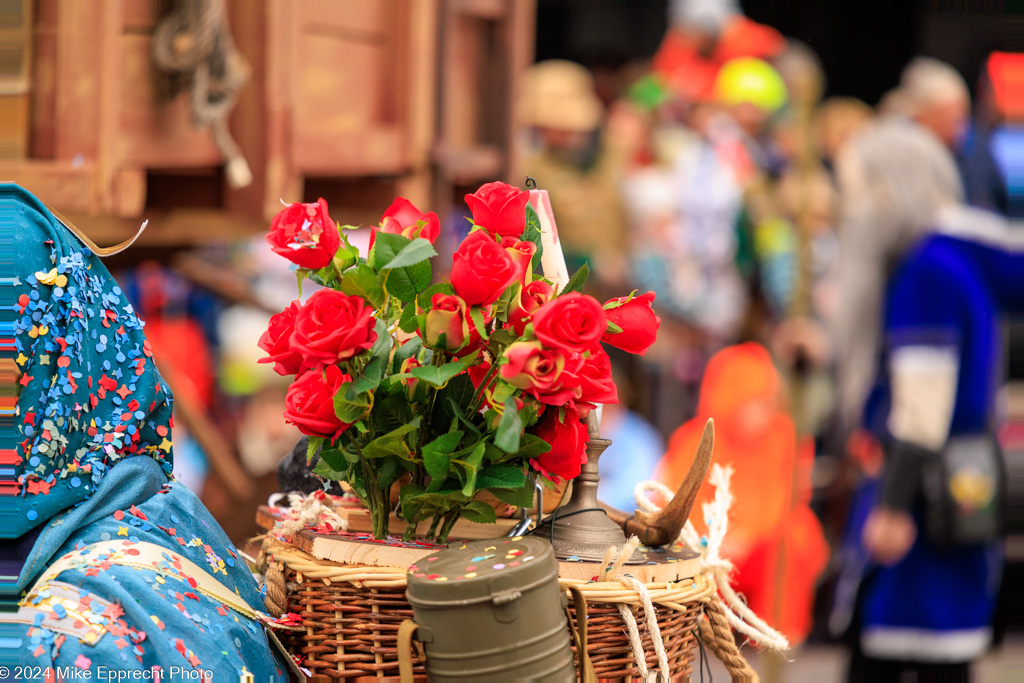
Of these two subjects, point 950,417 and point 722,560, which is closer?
point 722,560

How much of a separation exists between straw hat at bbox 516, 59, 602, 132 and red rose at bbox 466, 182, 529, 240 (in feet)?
16.6

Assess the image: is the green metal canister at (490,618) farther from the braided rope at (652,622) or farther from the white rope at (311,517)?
the white rope at (311,517)

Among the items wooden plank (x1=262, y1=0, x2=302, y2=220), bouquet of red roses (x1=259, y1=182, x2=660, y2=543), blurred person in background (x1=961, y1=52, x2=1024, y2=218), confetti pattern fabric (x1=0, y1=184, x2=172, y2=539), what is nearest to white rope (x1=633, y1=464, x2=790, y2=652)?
bouquet of red roses (x1=259, y1=182, x2=660, y2=543)

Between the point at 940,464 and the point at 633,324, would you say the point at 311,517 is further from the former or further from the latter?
the point at 940,464

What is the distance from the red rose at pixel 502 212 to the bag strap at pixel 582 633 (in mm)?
448

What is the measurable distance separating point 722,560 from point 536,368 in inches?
20.0

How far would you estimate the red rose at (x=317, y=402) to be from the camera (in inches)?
54.9

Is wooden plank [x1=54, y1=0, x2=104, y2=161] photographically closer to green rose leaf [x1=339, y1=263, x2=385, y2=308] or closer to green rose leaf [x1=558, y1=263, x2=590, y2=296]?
green rose leaf [x1=339, y1=263, x2=385, y2=308]

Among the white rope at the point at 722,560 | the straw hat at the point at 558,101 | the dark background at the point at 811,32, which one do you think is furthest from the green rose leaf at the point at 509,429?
the dark background at the point at 811,32

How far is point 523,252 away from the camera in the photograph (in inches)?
57.0

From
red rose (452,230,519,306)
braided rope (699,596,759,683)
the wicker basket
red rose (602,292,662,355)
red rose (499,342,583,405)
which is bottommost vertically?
braided rope (699,596,759,683)

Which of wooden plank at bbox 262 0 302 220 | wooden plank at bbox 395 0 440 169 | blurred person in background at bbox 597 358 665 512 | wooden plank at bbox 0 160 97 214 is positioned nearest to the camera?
wooden plank at bbox 0 160 97 214

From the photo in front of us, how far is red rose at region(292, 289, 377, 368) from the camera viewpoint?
1.36m

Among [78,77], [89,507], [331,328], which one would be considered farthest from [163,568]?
[78,77]
